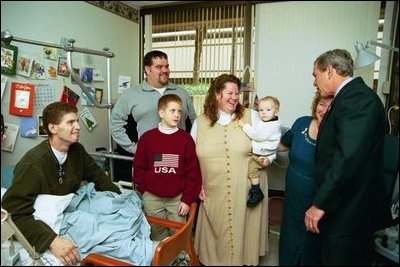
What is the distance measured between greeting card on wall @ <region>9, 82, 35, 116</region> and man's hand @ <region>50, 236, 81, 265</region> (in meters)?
0.35

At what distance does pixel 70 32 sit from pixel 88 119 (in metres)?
0.28

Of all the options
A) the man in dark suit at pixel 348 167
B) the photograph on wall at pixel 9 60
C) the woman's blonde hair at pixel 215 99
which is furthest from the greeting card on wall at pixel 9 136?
the man in dark suit at pixel 348 167

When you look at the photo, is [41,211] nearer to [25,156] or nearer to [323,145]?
[25,156]

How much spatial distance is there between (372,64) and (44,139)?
80 centimetres

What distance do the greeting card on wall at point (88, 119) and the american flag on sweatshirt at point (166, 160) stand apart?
0.69ft

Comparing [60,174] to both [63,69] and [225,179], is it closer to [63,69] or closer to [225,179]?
[63,69]

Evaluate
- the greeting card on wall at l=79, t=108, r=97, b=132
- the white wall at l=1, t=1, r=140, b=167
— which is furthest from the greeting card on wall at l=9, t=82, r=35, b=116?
the greeting card on wall at l=79, t=108, r=97, b=132

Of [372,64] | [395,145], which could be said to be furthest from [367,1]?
[395,145]

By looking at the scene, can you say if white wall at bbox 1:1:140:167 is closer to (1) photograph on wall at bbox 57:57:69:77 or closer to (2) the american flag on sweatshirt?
(1) photograph on wall at bbox 57:57:69:77

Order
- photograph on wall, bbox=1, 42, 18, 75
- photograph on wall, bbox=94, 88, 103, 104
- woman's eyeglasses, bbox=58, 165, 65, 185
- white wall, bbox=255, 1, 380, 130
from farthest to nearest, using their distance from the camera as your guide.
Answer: woman's eyeglasses, bbox=58, 165, 65, 185, photograph on wall, bbox=94, 88, 103, 104, photograph on wall, bbox=1, 42, 18, 75, white wall, bbox=255, 1, 380, 130

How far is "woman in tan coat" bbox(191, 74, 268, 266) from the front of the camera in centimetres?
64

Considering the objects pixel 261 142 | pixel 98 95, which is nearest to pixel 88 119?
pixel 98 95

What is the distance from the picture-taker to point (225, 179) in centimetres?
73

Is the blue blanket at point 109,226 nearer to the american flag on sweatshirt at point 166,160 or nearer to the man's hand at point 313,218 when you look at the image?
the american flag on sweatshirt at point 166,160
